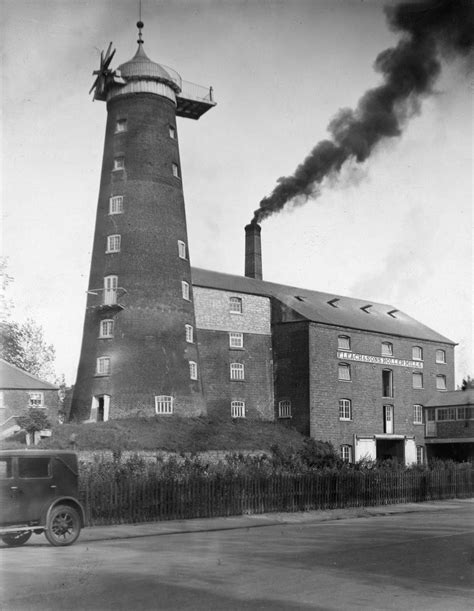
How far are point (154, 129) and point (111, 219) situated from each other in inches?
223

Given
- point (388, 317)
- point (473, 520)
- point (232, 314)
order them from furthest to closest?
point (388, 317) < point (232, 314) < point (473, 520)

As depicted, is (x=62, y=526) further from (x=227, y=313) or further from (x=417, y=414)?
(x=417, y=414)

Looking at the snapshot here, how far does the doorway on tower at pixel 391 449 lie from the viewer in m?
51.8

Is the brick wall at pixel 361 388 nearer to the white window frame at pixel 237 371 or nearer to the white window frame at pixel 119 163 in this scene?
the white window frame at pixel 237 371

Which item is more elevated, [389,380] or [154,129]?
[154,129]

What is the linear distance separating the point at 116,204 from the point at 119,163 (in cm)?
240

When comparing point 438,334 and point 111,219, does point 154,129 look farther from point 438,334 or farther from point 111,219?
point 438,334

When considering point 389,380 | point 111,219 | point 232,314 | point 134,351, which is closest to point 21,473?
point 134,351

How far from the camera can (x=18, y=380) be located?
142ft

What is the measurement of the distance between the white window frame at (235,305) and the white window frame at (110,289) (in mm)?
9894

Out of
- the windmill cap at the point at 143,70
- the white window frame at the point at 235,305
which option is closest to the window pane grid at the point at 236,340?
the white window frame at the point at 235,305

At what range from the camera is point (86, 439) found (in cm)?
3547

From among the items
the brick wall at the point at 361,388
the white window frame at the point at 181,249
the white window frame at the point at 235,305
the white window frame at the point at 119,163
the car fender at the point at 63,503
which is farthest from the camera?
the white window frame at the point at 235,305

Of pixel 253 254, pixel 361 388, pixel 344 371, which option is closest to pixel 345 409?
pixel 361 388
